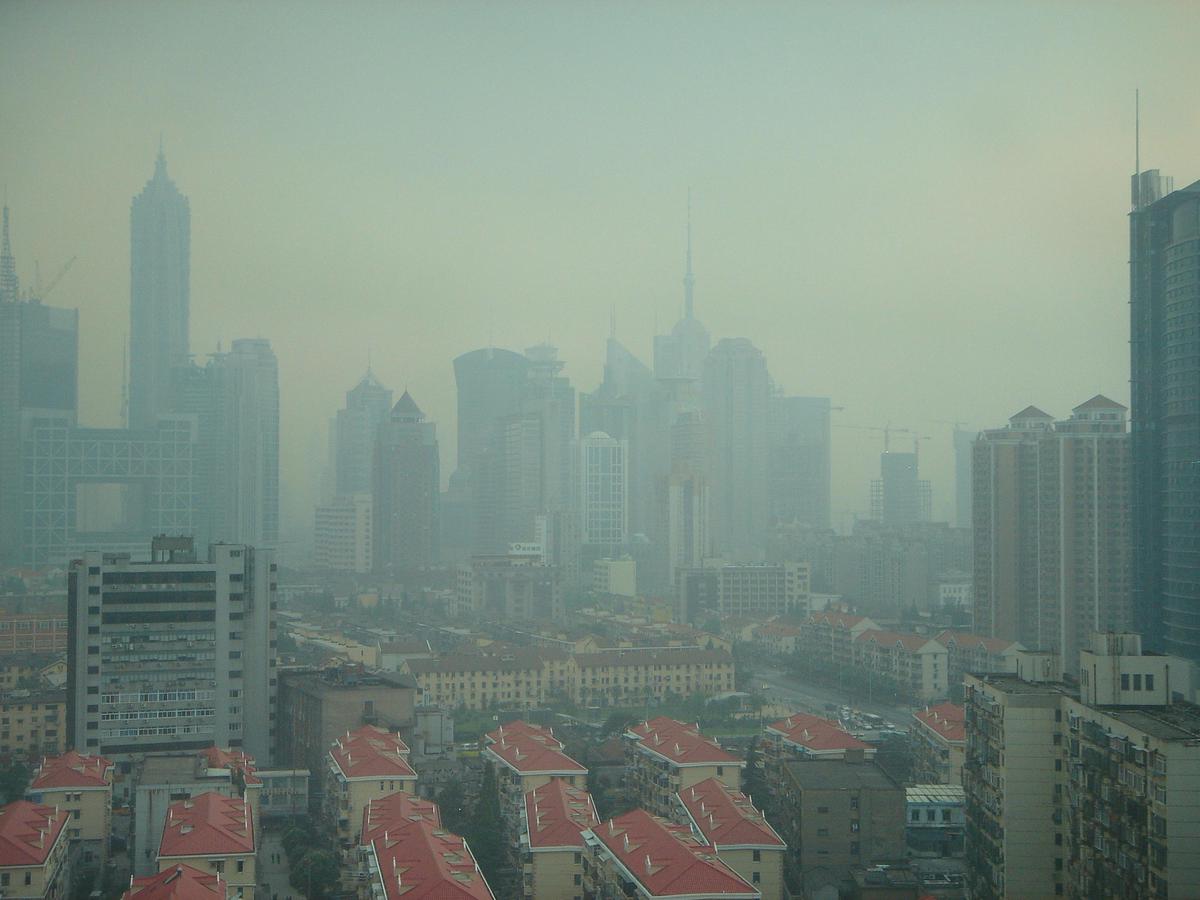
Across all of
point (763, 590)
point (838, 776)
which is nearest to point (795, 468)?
point (763, 590)

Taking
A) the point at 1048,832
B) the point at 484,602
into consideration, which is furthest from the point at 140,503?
the point at 1048,832

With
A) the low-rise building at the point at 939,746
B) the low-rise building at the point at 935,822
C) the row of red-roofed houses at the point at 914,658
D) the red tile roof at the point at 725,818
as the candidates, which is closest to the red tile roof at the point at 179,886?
the red tile roof at the point at 725,818

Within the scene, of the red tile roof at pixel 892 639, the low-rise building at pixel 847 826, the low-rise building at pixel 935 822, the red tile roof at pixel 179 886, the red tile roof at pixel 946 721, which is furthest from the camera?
the red tile roof at pixel 892 639

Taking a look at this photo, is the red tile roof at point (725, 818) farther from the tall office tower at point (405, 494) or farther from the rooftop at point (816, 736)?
the tall office tower at point (405, 494)

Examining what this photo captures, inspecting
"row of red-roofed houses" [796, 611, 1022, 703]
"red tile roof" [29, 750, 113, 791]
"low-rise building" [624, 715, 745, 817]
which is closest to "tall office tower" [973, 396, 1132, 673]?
"row of red-roofed houses" [796, 611, 1022, 703]

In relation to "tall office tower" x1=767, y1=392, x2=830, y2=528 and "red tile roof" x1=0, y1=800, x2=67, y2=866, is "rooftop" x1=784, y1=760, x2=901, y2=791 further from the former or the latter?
"tall office tower" x1=767, y1=392, x2=830, y2=528

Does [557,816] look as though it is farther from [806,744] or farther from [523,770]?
[806,744]
